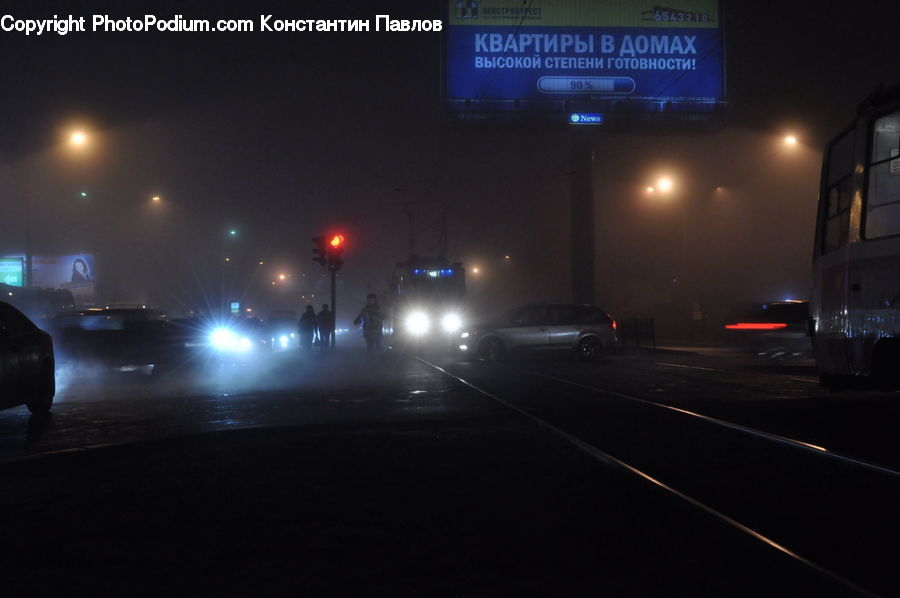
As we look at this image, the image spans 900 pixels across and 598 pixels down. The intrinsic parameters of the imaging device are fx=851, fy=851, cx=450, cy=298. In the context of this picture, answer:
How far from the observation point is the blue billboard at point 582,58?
Result: 3203 centimetres

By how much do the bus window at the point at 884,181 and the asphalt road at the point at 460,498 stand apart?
83.4 inches

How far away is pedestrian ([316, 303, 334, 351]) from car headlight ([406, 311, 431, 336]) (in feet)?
19.5

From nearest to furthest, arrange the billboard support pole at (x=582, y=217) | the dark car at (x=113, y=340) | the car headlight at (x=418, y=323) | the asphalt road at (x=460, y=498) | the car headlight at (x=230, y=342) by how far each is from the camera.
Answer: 1. the asphalt road at (x=460, y=498)
2. the dark car at (x=113, y=340)
3. the car headlight at (x=230, y=342)
4. the car headlight at (x=418, y=323)
5. the billboard support pole at (x=582, y=217)

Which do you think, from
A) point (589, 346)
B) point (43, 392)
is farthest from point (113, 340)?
point (589, 346)

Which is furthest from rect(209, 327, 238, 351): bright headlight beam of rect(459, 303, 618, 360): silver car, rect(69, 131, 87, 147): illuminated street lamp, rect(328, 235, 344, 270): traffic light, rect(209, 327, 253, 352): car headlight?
rect(459, 303, 618, 360): silver car

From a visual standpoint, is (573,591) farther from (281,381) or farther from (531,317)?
(531,317)

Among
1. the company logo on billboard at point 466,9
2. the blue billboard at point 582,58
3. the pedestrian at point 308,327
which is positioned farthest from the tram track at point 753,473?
the company logo on billboard at point 466,9

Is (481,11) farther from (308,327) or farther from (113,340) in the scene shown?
(113,340)

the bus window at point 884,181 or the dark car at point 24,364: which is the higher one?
the bus window at point 884,181

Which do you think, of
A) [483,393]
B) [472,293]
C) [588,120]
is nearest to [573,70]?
[588,120]

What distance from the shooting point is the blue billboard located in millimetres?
32031

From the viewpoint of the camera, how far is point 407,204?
40.6 meters

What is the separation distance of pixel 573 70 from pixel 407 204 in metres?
11.6

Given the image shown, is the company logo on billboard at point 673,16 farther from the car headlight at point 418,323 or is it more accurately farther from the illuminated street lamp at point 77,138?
the illuminated street lamp at point 77,138
